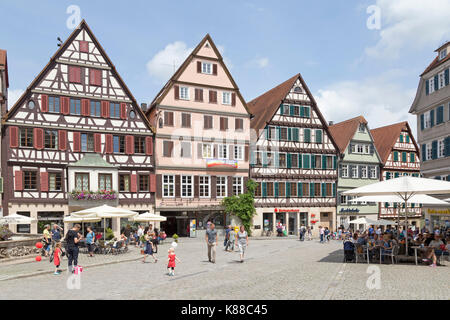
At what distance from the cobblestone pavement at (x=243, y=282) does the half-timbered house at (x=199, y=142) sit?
18798 millimetres

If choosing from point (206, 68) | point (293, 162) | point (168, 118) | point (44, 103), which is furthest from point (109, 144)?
point (293, 162)

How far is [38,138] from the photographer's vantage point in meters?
31.2

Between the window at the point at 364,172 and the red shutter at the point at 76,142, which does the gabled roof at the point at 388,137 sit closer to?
the window at the point at 364,172

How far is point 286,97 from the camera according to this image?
41.4 m

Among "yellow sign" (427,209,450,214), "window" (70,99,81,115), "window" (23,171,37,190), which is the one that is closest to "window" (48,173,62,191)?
"window" (23,171,37,190)

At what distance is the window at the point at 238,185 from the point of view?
39.1 meters

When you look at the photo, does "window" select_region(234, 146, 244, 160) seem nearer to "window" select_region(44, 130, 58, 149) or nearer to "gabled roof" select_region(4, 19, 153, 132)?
"gabled roof" select_region(4, 19, 153, 132)

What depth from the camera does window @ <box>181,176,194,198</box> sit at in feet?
121

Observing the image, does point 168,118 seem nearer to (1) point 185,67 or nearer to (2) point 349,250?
(1) point 185,67

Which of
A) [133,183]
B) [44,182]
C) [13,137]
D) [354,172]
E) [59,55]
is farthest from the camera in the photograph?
[354,172]

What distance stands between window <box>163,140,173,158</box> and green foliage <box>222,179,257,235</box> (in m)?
5.81

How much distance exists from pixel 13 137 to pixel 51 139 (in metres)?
2.40

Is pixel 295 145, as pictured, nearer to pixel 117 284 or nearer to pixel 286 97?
pixel 286 97

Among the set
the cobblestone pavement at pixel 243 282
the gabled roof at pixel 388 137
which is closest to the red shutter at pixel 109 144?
the cobblestone pavement at pixel 243 282
